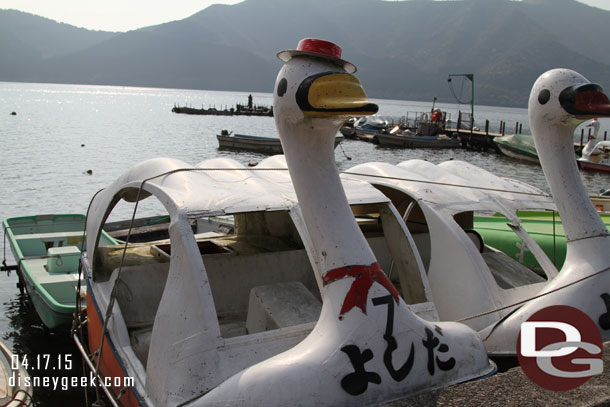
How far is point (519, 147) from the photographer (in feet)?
141

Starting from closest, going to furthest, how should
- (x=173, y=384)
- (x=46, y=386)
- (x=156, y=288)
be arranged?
(x=173, y=384), (x=156, y=288), (x=46, y=386)

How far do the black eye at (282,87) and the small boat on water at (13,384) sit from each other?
4465 mm

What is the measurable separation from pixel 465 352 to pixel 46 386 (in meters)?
6.60

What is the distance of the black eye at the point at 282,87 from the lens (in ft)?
14.4

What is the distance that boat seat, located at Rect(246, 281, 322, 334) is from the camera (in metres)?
5.40

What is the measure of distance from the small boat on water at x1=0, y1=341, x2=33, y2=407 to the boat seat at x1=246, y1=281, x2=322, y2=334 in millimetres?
2691

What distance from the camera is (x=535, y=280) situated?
742 cm

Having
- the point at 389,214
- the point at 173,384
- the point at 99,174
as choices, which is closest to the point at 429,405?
the point at 173,384

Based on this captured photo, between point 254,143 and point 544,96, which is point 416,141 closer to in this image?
point 254,143

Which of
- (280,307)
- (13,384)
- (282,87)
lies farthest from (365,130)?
(282,87)

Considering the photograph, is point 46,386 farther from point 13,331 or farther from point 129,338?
point 129,338

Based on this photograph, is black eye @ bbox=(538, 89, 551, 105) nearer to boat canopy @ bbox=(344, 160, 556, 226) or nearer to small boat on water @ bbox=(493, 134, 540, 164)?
boat canopy @ bbox=(344, 160, 556, 226)

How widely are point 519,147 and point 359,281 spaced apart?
41812 millimetres

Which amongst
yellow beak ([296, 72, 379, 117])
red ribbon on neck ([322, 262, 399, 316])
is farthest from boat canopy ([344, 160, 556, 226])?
yellow beak ([296, 72, 379, 117])
